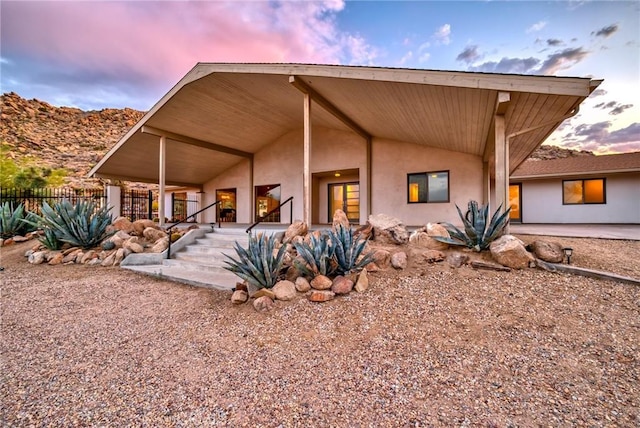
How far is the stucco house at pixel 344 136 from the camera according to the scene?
480cm

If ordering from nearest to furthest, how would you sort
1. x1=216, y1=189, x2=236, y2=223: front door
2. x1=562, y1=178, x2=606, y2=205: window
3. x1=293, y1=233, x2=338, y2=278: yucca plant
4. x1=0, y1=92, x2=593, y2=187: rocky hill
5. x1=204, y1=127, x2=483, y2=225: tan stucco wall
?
x1=293, y1=233, x2=338, y2=278: yucca plant, x1=204, y1=127, x2=483, y2=225: tan stucco wall, x1=562, y1=178, x2=606, y2=205: window, x1=216, y1=189, x2=236, y2=223: front door, x1=0, y1=92, x2=593, y2=187: rocky hill

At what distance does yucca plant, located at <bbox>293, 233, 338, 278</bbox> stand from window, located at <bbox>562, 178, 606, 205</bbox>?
1349cm

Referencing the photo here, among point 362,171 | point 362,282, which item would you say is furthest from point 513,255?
point 362,171

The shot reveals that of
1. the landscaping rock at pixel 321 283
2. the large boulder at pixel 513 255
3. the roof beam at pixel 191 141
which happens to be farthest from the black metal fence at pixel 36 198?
the large boulder at pixel 513 255

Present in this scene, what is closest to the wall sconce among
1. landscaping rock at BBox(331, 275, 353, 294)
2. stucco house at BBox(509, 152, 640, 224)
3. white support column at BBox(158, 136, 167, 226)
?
landscaping rock at BBox(331, 275, 353, 294)

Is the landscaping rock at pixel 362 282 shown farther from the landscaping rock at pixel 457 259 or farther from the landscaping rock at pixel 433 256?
the landscaping rock at pixel 457 259

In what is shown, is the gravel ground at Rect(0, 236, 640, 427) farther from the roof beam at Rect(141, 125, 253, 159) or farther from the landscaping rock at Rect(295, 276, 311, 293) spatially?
the roof beam at Rect(141, 125, 253, 159)

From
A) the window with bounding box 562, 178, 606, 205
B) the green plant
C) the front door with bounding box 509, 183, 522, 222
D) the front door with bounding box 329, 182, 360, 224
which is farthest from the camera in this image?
the front door with bounding box 509, 183, 522, 222

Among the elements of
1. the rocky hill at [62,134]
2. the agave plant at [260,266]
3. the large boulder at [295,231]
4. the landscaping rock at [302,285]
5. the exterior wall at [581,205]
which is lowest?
the landscaping rock at [302,285]

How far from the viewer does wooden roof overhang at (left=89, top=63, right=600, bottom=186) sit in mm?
4449

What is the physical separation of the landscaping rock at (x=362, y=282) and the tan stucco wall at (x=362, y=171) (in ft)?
19.8

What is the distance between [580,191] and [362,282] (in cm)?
1369

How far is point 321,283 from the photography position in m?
3.79

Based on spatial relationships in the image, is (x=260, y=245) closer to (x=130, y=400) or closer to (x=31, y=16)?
(x=130, y=400)
